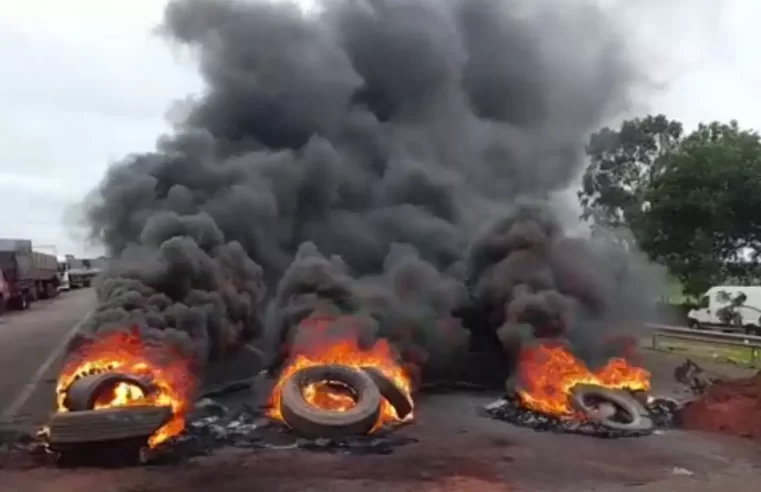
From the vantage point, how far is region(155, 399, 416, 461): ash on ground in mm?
11763

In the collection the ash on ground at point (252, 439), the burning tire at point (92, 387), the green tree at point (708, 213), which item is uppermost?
the green tree at point (708, 213)

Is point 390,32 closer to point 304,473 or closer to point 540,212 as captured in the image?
point 540,212

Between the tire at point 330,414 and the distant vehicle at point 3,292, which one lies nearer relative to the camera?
the tire at point 330,414

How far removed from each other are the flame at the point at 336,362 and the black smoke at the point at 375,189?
0.37 m

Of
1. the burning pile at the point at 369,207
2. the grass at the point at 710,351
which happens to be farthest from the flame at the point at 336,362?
the grass at the point at 710,351

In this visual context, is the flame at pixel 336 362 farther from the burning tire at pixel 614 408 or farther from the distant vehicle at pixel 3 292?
the distant vehicle at pixel 3 292

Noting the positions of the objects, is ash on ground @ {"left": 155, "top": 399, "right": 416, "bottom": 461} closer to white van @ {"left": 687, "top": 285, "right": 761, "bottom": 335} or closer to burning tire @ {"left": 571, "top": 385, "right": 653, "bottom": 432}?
burning tire @ {"left": 571, "top": 385, "right": 653, "bottom": 432}

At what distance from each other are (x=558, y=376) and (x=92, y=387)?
25.9ft

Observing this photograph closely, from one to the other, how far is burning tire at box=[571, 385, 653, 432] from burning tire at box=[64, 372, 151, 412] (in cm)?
682

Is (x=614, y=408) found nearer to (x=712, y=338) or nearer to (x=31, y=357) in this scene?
(x=712, y=338)

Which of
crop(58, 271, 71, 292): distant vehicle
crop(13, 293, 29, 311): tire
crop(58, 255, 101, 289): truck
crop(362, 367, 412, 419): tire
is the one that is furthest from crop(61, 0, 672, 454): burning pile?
crop(58, 255, 101, 289): truck

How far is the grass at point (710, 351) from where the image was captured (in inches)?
869

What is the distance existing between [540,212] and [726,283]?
2116cm

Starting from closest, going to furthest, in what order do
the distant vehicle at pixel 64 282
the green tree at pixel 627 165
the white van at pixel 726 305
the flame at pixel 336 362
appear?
the flame at pixel 336 362, the white van at pixel 726 305, the green tree at pixel 627 165, the distant vehicle at pixel 64 282
